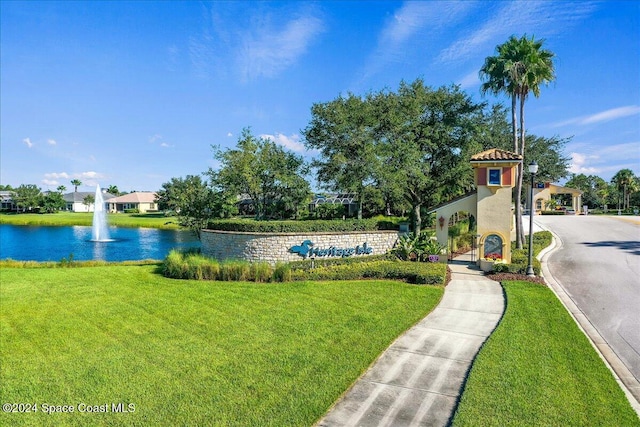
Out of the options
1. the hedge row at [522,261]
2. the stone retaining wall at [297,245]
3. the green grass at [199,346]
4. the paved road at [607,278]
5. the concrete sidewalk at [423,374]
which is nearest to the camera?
the concrete sidewalk at [423,374]

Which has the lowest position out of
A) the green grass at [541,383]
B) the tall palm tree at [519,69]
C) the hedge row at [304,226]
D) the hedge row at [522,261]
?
the green grass at [541,383]

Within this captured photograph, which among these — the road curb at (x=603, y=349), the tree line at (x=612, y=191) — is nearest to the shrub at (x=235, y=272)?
the road curb at (x=603, y=349)

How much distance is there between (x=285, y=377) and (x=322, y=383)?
0.86 meters

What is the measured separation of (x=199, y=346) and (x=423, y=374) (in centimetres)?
574

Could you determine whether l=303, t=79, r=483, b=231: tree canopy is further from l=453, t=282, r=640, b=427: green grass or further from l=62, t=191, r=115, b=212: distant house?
l=62, t=191, r=115, b=212: distant house

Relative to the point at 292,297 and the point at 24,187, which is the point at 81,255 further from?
the point at 24,187

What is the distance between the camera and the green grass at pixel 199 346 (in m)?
7.15

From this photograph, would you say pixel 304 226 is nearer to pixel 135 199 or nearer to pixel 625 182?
pixel 625 182

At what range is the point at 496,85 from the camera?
23969 mm

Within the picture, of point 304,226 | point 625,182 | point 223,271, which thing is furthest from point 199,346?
point 625,182

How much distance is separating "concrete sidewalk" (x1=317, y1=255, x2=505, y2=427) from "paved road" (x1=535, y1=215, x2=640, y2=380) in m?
2.87

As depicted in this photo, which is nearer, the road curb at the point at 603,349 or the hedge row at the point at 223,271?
the road curb at the point at 603,349

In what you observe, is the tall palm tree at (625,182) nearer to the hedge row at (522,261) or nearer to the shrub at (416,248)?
the hedge row at (522,261)

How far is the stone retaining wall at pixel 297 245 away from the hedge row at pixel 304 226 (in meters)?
0.29
